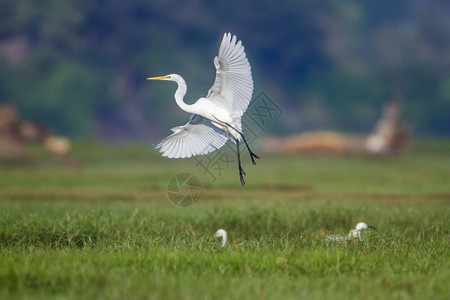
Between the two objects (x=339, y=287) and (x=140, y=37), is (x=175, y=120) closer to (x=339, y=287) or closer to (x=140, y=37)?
(x=140, y=37)

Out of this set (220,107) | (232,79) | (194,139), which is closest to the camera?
(232,79)

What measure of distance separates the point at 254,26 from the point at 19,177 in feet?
64.9

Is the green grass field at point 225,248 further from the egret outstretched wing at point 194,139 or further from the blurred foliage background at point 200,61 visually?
the blurred foliage background at point 200,61

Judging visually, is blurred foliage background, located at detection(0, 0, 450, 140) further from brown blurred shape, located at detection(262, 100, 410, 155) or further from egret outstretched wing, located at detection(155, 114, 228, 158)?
egret outstretched wing, located at detection(155, 114, 228, 158)

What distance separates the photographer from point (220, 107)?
22.0ft

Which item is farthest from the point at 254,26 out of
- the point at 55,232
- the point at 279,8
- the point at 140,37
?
the point at 55,232

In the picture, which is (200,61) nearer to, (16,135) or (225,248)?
(16,135)

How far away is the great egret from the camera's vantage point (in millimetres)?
6387

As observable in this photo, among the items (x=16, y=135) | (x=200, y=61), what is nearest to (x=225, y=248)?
(x=16, y=135)

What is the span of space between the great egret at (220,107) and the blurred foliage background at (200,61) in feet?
75.0

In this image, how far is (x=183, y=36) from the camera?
33.8 meters

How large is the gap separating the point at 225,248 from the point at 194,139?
53.4 inches

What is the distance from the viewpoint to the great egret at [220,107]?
6.39m

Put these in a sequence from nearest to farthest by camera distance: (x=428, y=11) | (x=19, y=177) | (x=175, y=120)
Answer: (x=19, y=177) < (x=175, y=120) < (x=428, y=11)
